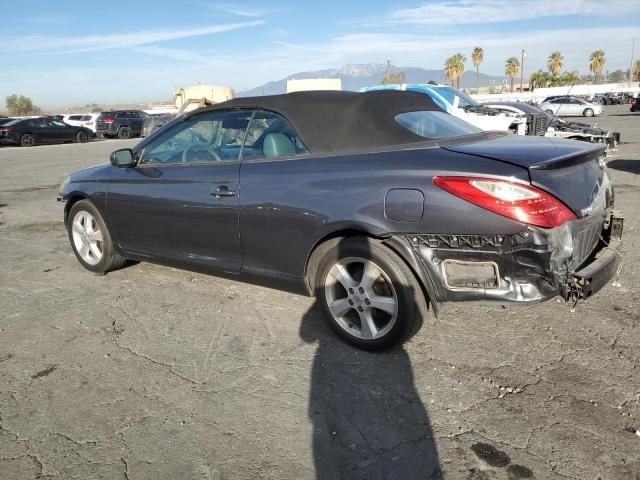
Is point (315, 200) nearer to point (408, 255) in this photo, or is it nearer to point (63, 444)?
point (408, 255)

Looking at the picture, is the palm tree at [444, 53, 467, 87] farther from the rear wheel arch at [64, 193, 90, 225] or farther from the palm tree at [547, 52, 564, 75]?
the rear wheel arch at [64, 193, 90, 225]

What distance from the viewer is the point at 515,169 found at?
9.00 ft

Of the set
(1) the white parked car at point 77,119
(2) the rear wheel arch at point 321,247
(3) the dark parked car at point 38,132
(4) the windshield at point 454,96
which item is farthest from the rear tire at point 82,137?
(2) the rear wheel arch at point 321,247

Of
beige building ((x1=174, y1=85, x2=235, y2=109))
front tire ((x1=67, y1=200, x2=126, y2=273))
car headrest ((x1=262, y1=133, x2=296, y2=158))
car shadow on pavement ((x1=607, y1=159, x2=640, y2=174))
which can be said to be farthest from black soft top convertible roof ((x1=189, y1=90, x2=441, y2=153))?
beige building ((x1=174, y1=85, x2=235, y2=109))

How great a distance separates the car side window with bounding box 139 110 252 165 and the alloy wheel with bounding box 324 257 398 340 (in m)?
1.25

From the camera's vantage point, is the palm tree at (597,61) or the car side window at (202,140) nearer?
the car side window at (202,140)

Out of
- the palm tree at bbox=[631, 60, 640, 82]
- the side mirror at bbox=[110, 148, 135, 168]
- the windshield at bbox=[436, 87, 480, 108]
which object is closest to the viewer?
the side mirror at bbox=[110, 148, 135, 168]

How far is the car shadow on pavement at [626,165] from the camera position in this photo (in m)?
10.5

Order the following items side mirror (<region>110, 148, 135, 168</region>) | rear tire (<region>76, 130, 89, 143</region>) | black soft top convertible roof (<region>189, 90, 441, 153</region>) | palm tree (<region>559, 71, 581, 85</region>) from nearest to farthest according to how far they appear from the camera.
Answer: black soft top convertible roof (<region>189, 90, 441, 153</region>) → side mirror (<region>110, 148, 135, 168</region>) → rear tire (<region>76, 130, 89, 143</region>) → palm tree (<region>559, 71, 581, 85</region>)

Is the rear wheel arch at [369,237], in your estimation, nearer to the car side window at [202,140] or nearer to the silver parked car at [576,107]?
the car side window at [202,140]

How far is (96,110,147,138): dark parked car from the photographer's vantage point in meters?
28.8

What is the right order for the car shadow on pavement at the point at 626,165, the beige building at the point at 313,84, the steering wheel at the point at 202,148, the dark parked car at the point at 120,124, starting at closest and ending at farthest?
the steering wheel at the point at 202,148 < the car shadow on pavement at the point at 626,165 < the beige building at the point at 313,84 < the dark parked car at the point at 120,124

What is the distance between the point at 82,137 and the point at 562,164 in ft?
93.7

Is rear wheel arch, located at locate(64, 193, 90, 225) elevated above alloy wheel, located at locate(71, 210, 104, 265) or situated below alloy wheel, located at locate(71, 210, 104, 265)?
above
